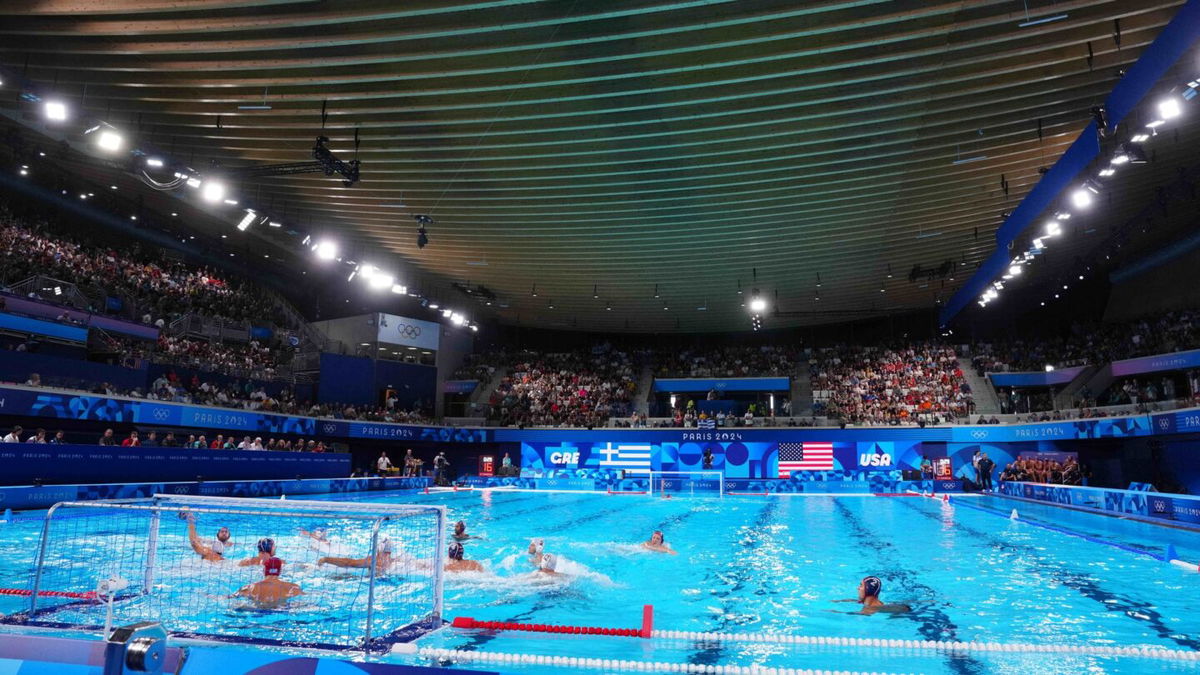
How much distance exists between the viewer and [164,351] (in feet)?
77.0

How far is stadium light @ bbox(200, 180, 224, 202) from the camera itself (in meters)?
15.2

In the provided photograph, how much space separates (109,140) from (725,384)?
26426mm

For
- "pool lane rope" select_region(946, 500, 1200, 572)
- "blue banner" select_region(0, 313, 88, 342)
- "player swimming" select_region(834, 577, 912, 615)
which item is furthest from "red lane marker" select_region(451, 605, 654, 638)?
"blue banner" select_region(0, 313, 88, 342)

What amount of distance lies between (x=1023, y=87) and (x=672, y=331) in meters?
25.7

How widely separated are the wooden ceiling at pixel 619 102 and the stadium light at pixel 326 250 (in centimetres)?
93

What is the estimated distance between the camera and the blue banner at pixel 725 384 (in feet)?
110

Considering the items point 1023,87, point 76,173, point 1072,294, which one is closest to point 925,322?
point 1072,294

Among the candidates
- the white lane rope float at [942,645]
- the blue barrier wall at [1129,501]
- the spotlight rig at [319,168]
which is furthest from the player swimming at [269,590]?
the blue barrier wall at [1129,501]

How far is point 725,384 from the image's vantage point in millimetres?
34062

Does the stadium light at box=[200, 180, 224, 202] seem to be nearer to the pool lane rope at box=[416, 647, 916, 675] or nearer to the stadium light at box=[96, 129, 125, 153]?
the stadium light at box=[96, 129, 125, 153]

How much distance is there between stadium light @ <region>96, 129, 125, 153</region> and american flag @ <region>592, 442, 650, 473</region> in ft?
75.4

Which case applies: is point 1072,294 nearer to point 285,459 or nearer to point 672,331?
point 672,331

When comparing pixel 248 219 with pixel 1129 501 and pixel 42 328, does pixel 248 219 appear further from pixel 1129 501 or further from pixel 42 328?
pixel 1129 501

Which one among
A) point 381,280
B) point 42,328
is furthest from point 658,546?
point 42,328
